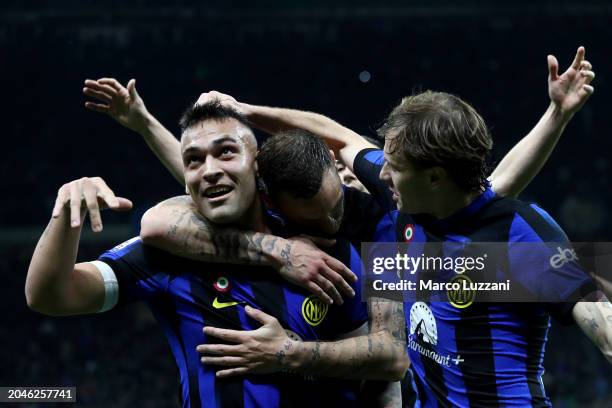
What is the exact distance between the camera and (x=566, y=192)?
680 inches

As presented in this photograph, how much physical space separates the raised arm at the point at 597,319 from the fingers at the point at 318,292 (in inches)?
31.1

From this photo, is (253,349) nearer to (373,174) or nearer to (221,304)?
(221,304)

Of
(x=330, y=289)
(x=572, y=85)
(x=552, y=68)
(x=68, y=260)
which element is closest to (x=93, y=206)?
(x=68, y=260)

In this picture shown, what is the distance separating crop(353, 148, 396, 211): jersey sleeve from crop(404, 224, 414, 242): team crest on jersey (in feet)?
0.40

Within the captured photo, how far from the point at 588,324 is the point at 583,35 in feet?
54.5

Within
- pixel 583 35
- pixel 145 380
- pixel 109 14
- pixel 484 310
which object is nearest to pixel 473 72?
pixel 583 35

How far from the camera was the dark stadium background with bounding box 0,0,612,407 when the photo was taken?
55.7 feet

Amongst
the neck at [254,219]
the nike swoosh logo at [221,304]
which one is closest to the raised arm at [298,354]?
the nike swoosh logo at [221,304]

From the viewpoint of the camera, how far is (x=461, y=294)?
283 cm

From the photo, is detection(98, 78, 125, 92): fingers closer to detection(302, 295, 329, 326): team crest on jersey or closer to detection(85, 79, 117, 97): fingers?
detection(85, 79, 117, 97): fingers

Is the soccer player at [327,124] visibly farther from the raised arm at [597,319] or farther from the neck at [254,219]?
the raised arm at [597,319]

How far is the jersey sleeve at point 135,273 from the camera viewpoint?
284cm

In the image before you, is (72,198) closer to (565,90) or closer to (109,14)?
(565,90)

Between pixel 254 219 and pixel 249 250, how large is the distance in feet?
0.57
